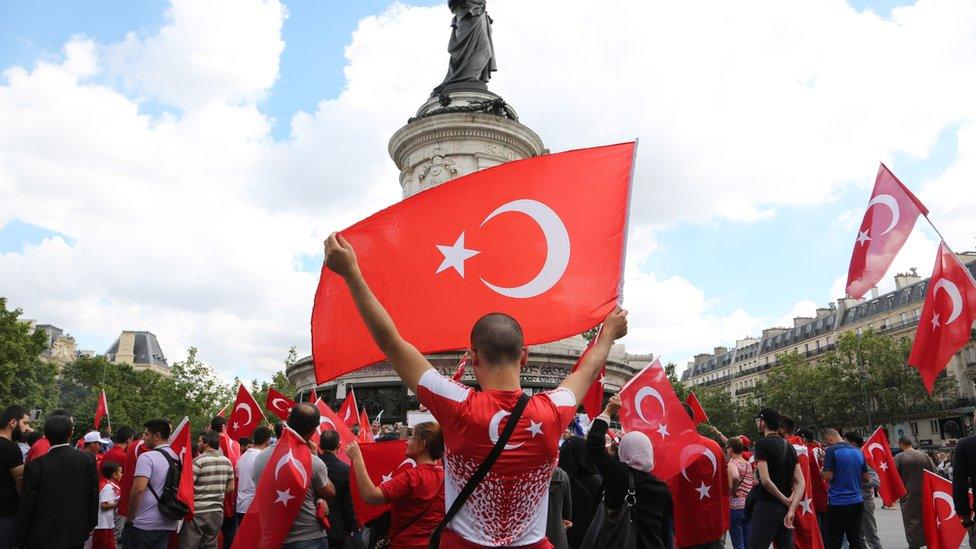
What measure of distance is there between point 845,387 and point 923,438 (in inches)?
466


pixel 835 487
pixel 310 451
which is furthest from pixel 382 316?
pixel 835 487

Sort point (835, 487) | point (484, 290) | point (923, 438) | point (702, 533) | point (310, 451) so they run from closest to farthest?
point (484, 290) < point (310, 451) < point (702, 533) < point (835, 487) < point (923, 438)

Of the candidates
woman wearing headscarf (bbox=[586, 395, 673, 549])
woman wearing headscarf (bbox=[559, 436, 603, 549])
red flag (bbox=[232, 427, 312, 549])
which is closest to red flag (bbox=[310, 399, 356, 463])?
red flag (bbox=[232, 427, 312, 549])

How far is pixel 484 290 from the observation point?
4887mm

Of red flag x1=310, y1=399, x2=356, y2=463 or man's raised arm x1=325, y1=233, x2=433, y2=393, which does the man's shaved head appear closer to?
man's raised arm x1=325, y1=233, x2=433, y2=393

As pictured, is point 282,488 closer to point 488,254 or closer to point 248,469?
point 488,254

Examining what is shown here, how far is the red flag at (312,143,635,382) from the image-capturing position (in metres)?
4.76

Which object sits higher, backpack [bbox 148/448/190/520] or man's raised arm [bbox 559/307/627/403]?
man's raised arm [bbox 559/307/627/403]

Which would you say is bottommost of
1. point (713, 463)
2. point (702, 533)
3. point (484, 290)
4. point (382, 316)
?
point (702, 533)

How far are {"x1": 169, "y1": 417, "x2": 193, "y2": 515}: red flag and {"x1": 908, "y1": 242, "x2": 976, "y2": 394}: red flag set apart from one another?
304 inches

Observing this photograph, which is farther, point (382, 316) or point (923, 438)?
point (923, 438)

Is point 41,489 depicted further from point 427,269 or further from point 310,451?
point 427,269

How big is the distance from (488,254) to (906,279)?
7479cm

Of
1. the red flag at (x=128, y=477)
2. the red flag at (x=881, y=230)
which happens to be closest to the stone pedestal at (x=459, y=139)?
the red flag at (x=881, y=230)
